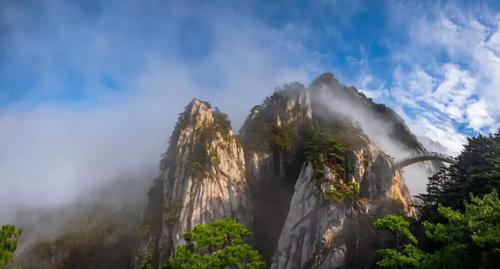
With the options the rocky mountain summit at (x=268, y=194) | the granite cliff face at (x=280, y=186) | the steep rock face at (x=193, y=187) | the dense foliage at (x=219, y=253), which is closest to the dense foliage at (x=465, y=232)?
the dense foliage at (x=219, y=253)

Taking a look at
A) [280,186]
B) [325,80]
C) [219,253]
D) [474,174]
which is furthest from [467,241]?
[325,80]

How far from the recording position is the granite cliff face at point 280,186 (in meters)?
51.2

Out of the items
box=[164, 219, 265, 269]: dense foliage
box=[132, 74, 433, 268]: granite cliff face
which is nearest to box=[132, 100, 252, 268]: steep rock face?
box=[132, 74, 433, 268]: granite cliff face

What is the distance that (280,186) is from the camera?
2598 inches

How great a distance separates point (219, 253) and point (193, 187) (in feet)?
89.9

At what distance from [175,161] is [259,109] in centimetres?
1993

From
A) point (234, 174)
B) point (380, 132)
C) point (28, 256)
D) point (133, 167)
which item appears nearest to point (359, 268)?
point (234, 174)

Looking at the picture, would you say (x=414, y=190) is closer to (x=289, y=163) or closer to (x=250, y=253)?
(x=289, y=163)

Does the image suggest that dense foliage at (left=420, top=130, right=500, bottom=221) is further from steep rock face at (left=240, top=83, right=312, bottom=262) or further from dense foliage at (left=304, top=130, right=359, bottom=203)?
steep rock face at (left=240, top=83, right=312, bottom=262)

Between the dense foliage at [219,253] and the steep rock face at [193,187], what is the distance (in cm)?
2169

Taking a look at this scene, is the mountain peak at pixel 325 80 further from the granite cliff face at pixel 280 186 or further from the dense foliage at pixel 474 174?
the dense foliage at pixel 474 174

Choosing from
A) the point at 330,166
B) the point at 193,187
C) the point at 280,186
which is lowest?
the point at 193,187

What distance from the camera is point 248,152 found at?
2672 inches

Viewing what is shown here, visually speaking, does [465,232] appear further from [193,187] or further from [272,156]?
[272,156]
